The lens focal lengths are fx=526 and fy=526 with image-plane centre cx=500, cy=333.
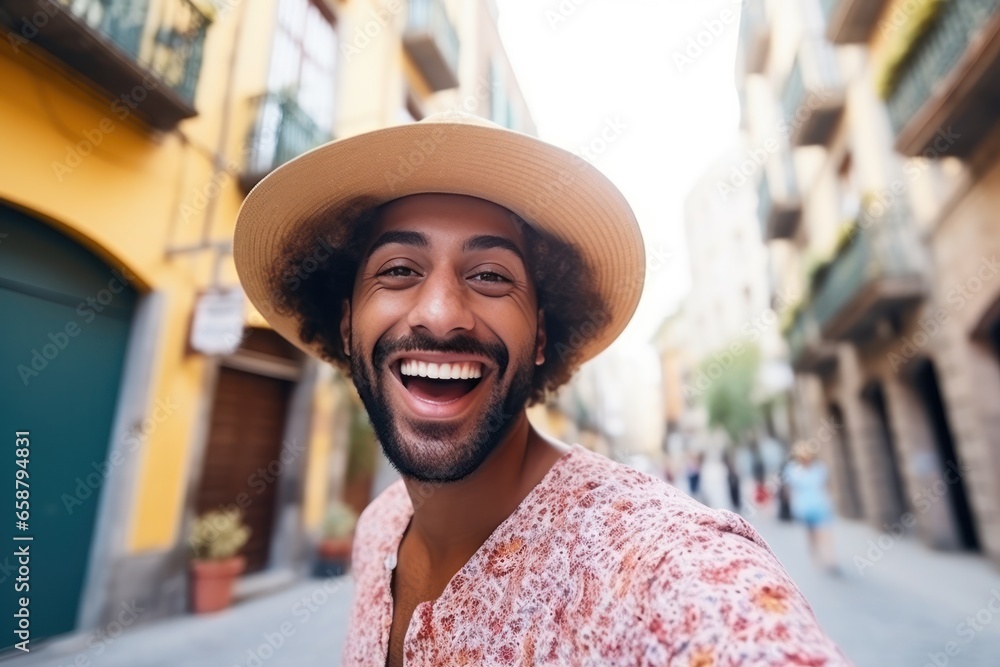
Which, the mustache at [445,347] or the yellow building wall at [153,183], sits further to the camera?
the yellow building wall at [153,183]

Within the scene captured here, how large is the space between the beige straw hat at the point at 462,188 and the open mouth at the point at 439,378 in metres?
0.49

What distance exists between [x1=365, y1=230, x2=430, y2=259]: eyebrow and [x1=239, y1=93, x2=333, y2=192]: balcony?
5187 mm

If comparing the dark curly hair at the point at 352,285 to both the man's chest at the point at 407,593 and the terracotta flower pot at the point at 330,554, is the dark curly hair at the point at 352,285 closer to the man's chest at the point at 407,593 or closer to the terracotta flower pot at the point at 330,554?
the man's chest at the point at 407,593

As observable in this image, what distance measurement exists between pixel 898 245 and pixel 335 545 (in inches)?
361

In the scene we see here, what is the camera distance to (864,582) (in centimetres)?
618

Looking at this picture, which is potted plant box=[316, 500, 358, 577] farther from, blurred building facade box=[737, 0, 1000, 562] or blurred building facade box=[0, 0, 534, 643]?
blurred building facade box=[737, 0, 1000, 562]

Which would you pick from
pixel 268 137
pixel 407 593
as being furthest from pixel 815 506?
pixel 268 137

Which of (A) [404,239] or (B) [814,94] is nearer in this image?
(A) [404,239]

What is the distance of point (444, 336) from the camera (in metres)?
1.22

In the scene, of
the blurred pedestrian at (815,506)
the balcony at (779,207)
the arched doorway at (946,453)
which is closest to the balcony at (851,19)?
the balcony at (779,207)

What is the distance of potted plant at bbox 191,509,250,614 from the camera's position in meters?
4.98

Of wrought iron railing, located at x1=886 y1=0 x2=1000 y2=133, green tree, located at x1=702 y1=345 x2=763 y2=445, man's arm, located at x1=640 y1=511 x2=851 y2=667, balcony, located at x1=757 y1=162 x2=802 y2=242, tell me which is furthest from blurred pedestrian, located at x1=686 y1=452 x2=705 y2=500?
man's arm, located at x1=640 y1=511 x2=851 y2=667

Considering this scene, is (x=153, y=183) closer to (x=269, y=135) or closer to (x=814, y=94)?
(x=269, y=135)

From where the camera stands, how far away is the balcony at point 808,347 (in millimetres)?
11687
